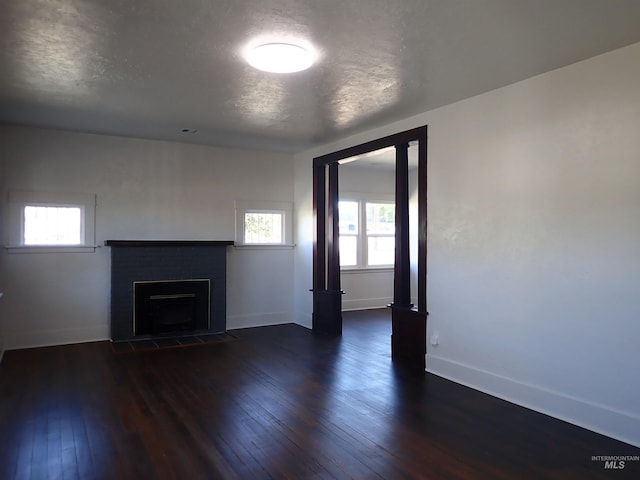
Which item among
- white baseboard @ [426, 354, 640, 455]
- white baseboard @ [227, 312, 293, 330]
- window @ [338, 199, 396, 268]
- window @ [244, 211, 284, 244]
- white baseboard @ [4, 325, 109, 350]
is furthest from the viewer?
window @ [338, 199, 396, 268]

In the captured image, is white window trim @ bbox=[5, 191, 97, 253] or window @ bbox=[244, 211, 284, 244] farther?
window @ bbox=[244, 211, 284, 244]

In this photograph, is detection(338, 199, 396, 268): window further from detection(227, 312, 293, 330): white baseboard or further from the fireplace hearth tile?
the fireplace hearth tile

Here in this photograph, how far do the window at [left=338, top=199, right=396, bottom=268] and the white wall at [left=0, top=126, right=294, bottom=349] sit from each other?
5.07ft

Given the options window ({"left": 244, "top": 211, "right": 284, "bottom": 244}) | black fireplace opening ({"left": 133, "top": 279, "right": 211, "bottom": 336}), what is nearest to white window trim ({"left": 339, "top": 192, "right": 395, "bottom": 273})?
window ({"left": 244, "top": 211, "right": 284, "bottom": 244})

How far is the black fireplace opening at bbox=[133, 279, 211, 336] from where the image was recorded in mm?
5695

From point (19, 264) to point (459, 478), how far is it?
511 cm

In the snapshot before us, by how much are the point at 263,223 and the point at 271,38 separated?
4.12 m

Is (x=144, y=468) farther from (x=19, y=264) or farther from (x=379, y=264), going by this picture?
(x=379, y=264)

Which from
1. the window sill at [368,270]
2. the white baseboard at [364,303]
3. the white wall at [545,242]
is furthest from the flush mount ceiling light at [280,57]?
the white baseboard at [364,303]

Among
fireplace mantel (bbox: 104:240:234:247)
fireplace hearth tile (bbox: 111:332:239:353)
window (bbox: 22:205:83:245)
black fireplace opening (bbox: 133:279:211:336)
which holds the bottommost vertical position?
fireplace hearth tile (bbox: 111:332:239:353)

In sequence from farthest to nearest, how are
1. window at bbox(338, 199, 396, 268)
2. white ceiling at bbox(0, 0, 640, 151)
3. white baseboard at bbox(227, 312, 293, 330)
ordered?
window at bbox(338, 199, 396, 268) → white baseboard at bbox(227, 312, 293, 330) → white ceiling at bbox(0, 0, 640, 151)

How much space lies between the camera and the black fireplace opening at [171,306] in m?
5.70

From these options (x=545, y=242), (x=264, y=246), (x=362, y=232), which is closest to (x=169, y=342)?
(x=264, y=246)

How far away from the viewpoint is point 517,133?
3.64m
